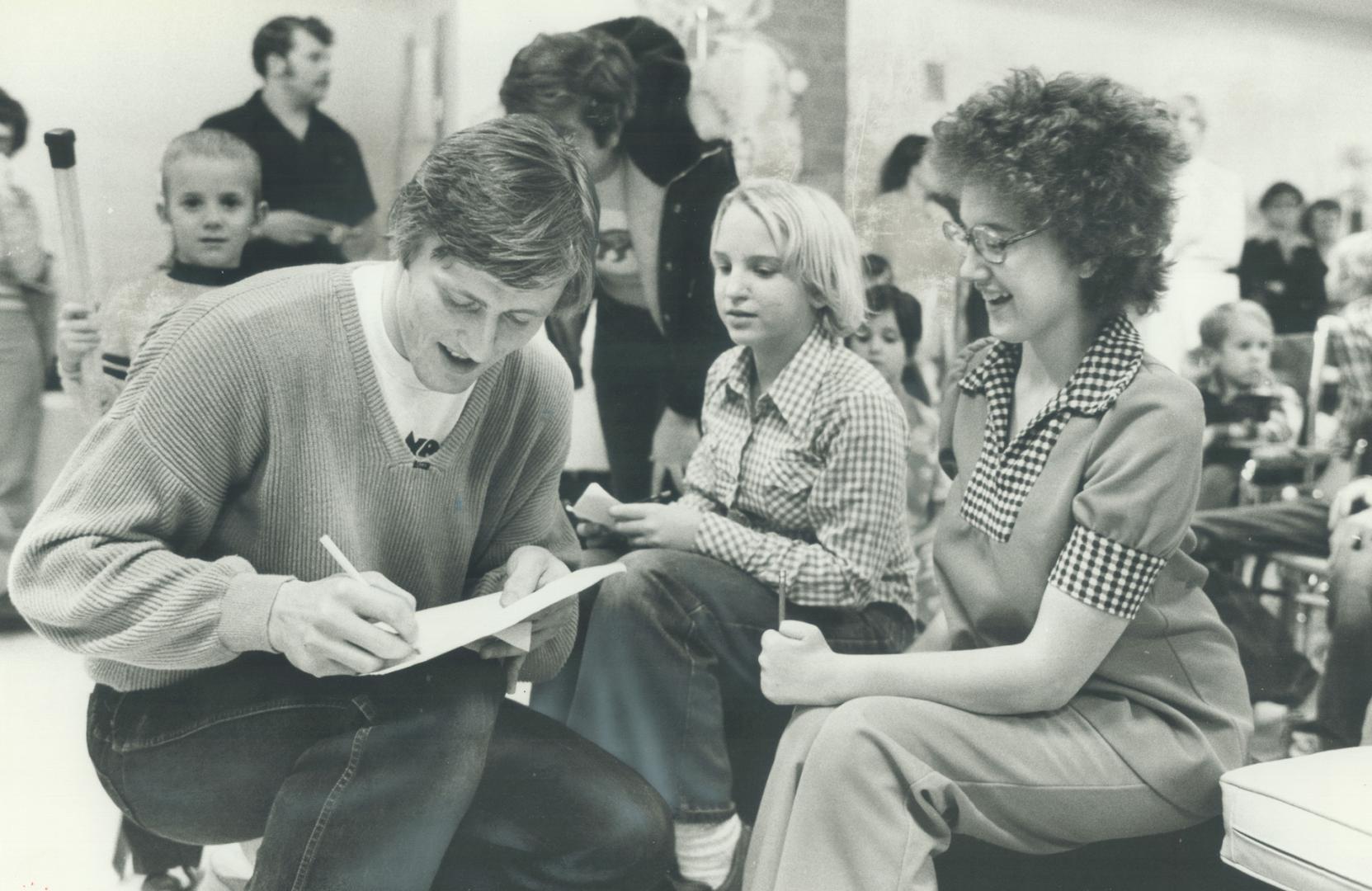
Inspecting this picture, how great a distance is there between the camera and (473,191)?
149cm

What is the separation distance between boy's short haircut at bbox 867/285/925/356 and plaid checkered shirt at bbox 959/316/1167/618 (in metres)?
0.35

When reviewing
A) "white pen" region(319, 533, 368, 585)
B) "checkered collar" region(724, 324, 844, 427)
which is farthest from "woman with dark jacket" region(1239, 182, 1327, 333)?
"white pen" region(319, 533, 368, 585)

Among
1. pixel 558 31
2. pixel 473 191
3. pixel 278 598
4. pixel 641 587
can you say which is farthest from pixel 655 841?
pixel 558 31

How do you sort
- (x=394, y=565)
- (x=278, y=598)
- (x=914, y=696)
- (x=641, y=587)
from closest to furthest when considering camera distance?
1. (x=278, y=598)
2. (x=914, y=696)
3. (x=394, y=565)
4. (x=641, y=587)

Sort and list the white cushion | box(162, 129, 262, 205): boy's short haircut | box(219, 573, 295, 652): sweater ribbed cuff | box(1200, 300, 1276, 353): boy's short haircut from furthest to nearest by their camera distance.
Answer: box(1200, 300, 1276, 353): boy's short haircut < box(162, 129, 262, 205): boy's short haircut < the white cushion < box(219, 573, 295, 652): sweater ribbed cuff

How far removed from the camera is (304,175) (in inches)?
68.7

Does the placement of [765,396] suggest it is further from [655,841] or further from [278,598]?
[278,598]

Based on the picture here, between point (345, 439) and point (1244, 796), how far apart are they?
4.63ft

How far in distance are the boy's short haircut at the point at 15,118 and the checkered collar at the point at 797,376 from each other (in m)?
1.18

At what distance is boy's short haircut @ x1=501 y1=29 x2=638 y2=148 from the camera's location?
183 centimetres

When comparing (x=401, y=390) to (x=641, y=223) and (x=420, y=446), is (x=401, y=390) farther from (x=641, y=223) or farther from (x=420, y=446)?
(x=641, y=223)

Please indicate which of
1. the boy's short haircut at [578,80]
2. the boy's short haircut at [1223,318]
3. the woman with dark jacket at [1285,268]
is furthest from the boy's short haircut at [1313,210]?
the boy's short haircut at [578,80]

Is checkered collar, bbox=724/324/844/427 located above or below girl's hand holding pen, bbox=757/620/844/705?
above

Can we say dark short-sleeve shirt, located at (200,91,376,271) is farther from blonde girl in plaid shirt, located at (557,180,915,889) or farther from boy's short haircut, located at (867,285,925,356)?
boy's short haircut, located at (867,285,925,356)
